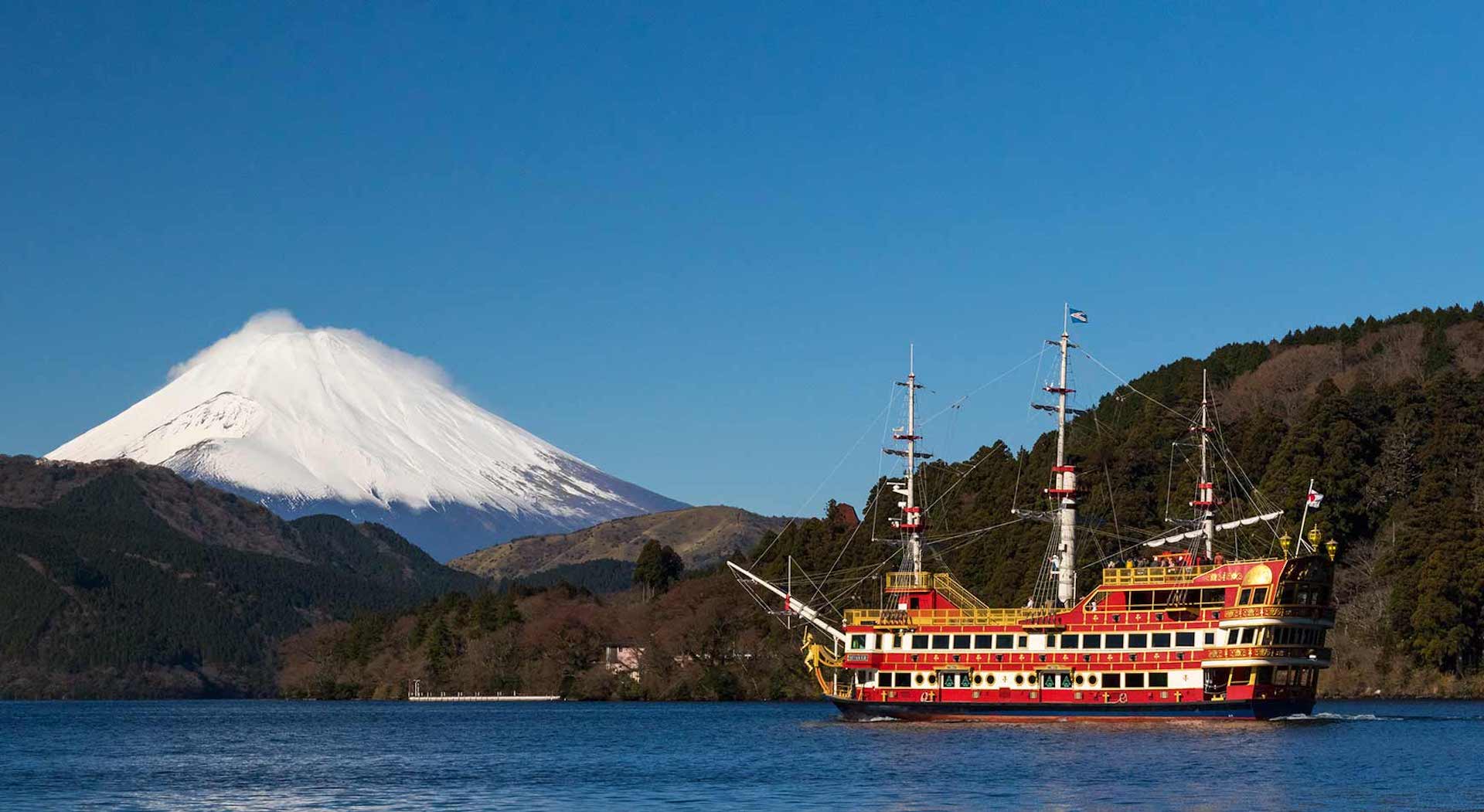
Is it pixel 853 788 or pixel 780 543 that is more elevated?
pixel 780 543

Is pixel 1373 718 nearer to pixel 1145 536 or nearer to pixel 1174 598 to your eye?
pixel 1174 598

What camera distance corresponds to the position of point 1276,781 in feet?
157

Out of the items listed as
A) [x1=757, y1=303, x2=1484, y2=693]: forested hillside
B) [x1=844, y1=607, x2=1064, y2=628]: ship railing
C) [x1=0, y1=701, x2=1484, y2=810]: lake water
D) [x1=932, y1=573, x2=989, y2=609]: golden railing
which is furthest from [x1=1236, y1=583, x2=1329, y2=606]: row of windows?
[x1=757, y1=303, x2=1484, y2=693]: forested hillside

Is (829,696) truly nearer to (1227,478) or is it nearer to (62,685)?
(1227,478)

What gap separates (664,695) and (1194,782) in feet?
237

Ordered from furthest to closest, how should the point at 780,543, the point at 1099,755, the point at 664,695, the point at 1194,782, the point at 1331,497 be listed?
the point at 780,543
the point at 664,695
the point at 1331,497
the point at 1099,755
the point at 1194,782

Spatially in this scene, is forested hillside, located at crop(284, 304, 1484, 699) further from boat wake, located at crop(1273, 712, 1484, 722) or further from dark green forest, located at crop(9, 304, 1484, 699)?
boat wake, located at crop(1273, 712, 1484, 722)

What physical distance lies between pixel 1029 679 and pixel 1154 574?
610 centimetres

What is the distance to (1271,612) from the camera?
6556 centimetres

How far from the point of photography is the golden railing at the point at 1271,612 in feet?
215

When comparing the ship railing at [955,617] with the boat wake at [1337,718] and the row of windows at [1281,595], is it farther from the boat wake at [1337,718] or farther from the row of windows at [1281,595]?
the boat wake at [1337,718]

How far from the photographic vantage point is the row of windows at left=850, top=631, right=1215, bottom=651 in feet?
221

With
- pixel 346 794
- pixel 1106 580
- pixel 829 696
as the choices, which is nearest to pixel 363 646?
pixel 829 696

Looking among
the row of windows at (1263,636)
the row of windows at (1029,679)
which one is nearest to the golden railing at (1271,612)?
the row of windows at (1263,636)
